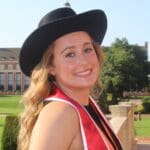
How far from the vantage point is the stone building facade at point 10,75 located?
13588cm

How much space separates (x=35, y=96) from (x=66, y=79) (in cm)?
19

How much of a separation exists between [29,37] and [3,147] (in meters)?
11.5

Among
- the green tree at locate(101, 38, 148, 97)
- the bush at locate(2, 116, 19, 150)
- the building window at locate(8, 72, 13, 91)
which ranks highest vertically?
the bush at locate(2, 116, 19, 150)

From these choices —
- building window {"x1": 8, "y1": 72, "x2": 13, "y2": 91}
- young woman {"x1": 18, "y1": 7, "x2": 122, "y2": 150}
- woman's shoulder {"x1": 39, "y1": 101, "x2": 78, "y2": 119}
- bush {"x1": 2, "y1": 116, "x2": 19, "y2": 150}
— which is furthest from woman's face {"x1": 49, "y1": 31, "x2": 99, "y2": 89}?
building window {"x1": 8, "y1": 72, "x2": 13, "y2": 91}

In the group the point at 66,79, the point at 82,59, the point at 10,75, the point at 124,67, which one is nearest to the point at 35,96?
the point at 66,79

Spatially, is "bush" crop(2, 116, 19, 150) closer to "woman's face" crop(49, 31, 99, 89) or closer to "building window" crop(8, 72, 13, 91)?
"woman's face" crop(49, 31, 99, 89)

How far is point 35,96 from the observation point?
101 inches

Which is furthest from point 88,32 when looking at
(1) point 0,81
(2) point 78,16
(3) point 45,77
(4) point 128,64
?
Answer: (1) point 0,81

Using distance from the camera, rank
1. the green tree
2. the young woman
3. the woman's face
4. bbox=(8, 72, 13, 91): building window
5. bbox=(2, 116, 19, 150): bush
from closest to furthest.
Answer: the young woman
the woman's face
bbox=(2, 116, 19, 150): bush
the green tree
bbox=(8, 72, 13, 91): building window

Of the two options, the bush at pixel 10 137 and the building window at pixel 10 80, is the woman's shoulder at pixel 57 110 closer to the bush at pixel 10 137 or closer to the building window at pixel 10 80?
the bush at pixel 10 137

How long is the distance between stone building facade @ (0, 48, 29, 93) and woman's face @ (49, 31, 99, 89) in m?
134

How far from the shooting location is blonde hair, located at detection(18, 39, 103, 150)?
2.52 m

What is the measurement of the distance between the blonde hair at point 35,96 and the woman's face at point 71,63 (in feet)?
0.15

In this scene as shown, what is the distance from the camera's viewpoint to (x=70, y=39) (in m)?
2.64
